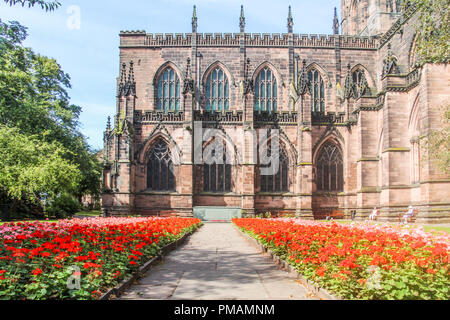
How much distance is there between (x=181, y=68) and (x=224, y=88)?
4367 millimetres

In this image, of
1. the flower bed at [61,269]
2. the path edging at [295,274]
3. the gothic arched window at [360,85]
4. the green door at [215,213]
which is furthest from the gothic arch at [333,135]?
the flower bed at [61,269]

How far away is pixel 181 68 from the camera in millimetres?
38406

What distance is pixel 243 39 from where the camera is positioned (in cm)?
3847

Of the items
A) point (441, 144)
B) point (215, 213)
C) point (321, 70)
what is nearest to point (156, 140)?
point (215, 213)

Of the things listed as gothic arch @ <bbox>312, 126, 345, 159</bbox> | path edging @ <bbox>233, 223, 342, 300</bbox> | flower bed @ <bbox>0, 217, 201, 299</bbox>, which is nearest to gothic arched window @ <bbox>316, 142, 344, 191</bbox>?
gothic arch @ <bbox>312, 126, 345, 159</bbox>

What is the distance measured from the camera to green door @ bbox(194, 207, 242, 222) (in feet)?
101

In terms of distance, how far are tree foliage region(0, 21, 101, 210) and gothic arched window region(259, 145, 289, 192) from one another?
1370 centimetres

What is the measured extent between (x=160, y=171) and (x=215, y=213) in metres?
5.48

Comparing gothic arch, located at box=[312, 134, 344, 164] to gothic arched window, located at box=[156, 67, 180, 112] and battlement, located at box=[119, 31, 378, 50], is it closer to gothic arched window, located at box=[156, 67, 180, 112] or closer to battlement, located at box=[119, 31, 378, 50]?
battlement, located at box=[119, 31, 378, 50]

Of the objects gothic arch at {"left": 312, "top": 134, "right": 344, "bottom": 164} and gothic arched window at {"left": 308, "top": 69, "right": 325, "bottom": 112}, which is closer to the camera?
gothic arch at {"left": 312, "top": 134, "right": 344, "bottom": 164}
